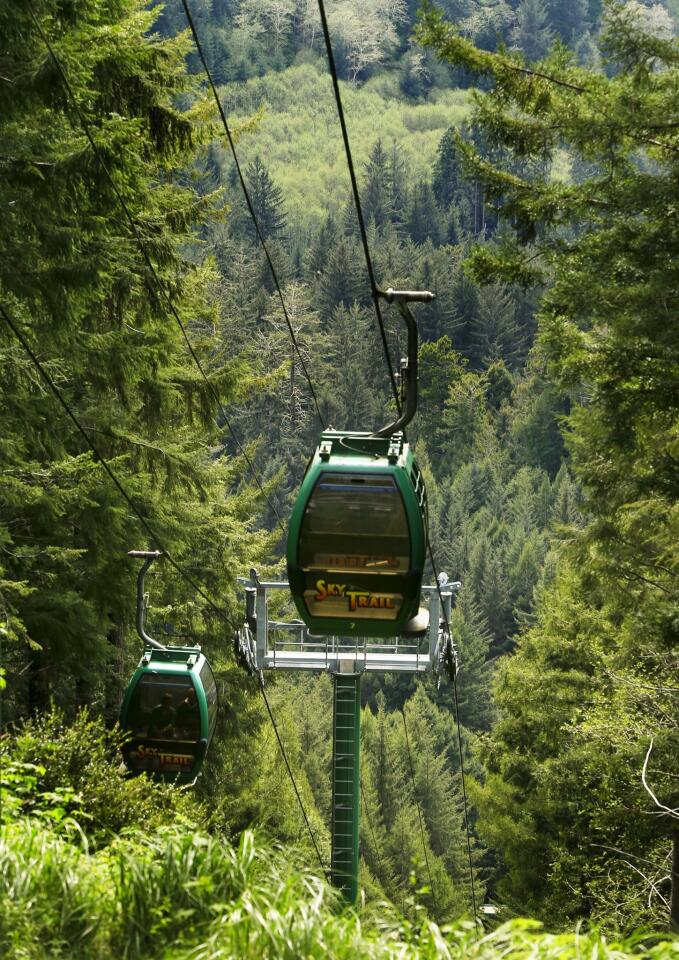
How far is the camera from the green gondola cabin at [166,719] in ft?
45.1

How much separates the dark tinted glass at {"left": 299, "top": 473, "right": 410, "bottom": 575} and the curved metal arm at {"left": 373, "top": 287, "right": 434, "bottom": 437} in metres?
0.47

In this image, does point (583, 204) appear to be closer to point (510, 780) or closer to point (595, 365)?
point (595, 365)

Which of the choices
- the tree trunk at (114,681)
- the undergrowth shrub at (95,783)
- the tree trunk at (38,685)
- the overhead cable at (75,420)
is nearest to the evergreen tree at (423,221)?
the overhead cable at (75,420)

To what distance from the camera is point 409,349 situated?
30.0ft

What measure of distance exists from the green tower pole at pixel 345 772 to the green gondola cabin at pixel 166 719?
4941 mm

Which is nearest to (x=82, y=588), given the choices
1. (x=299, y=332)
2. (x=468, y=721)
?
(x=468, y=721)

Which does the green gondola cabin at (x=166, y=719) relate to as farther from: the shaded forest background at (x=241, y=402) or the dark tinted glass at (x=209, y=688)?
the shaded forest background at (x=241, y=402)

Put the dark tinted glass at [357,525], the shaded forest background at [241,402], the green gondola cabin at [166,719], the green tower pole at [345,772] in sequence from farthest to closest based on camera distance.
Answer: the green tower pole at [345,772]
the green gondola cabin at [166,719]
the shaded forest background at [241,402]
the dark tinted glass at [357,525]

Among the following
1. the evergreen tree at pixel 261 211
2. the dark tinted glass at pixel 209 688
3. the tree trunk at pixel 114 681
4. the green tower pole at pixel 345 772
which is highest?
the dark tinted glass at pixel 209 688

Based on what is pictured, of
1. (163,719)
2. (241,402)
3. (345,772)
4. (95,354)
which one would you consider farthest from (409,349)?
(241,402)

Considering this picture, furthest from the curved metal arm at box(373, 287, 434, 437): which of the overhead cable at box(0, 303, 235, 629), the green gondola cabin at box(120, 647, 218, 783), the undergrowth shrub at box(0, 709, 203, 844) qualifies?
the green gondola cabin at box(120, 647, 218, 783)

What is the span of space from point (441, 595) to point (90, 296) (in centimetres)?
920

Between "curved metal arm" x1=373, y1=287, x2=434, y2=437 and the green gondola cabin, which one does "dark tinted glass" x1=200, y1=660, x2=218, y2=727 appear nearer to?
the green gondola cabin

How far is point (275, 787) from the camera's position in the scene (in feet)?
115
